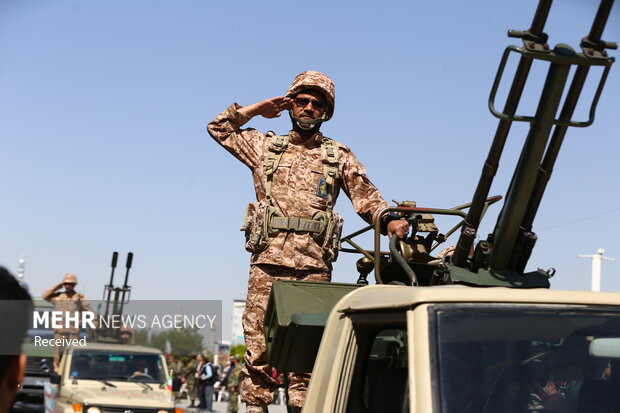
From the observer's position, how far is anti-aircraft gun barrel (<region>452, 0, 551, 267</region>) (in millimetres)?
4207

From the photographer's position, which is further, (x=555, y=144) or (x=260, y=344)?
(x=260, y=344)

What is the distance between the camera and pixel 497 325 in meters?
3.45

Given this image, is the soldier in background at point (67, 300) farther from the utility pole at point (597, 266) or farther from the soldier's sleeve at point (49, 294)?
the utility pole at point (597, 266)

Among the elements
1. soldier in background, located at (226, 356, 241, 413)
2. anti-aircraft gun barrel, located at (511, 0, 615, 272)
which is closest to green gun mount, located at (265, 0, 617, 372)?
anti-aircraft gun barrel, located at (511, 0, 615, 272)

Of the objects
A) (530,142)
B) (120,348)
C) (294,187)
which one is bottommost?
(120,348)

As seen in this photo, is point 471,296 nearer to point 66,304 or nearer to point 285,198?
point 285,198

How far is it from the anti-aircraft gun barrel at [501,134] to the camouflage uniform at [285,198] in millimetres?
1831

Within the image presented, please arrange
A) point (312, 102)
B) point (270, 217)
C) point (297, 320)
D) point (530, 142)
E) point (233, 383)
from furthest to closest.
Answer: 1. point (233, 383)
2. point (312, 102)
3. point (270, 217)
4. point (297, 320)
5. point (530, 142)

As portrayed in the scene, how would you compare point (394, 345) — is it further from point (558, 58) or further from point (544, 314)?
point (558, 58)

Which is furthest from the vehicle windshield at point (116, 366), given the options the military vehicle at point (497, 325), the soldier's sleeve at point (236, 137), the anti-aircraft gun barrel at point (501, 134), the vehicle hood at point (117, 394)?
the anti-aircraft gun barrel at point (501, 134)

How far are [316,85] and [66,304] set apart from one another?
32.2ft

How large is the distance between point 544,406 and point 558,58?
150 centimetres

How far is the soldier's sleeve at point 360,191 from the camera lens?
6.82 metres

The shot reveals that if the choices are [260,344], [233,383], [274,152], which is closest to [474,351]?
[260,344]
